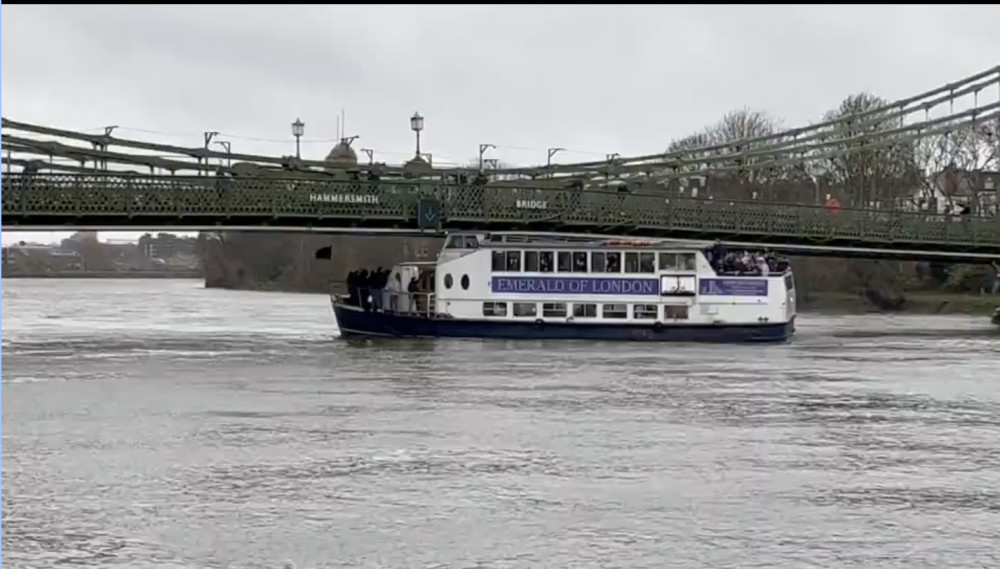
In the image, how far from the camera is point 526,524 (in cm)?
1519

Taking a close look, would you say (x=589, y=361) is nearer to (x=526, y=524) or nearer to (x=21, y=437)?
(x=21, y=437)

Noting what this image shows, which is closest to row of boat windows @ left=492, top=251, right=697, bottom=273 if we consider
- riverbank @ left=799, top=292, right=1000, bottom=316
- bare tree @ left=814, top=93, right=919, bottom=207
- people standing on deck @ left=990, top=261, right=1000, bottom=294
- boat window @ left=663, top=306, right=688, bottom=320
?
boat window @ left=663, top=306, right=688, bottom=320

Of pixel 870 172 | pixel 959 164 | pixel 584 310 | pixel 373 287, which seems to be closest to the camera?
pixel 584 310

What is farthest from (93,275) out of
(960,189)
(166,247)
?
(960,189)

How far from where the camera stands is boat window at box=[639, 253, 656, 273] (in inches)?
1877

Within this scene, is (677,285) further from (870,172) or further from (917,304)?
(870,172)

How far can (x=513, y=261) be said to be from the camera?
47.7 meters

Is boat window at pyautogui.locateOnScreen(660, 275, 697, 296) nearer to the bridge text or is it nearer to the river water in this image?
the river water

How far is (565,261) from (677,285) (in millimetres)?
3900

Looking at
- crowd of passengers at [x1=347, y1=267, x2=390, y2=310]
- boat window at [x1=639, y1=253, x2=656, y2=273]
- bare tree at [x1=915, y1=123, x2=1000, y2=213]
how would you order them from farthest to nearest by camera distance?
bare tree at [x1=915, y1=123, x2=1000, y2=213]
crowd of passengers at [x1=347, y1=267, x2=390, y2=310]
boat window at [x1=639, y1=253, x2=656, y2=273]

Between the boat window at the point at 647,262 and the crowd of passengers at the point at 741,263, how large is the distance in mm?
2269

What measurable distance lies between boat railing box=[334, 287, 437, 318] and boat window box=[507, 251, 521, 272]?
2843mm

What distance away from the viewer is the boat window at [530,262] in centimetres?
4744

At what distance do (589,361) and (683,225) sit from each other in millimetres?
13241
